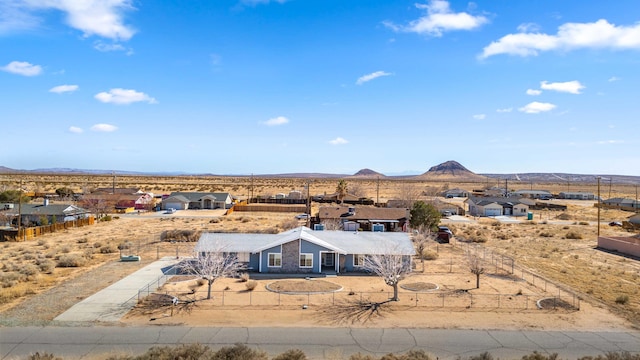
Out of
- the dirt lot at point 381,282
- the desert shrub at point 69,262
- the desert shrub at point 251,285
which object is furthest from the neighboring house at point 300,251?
the desert shrub at point 69,262

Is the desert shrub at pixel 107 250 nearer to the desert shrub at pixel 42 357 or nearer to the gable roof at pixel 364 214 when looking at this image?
the gable roof at pixel 364 214

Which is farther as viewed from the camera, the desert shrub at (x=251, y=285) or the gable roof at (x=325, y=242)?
the gable roof at (x=325, y=242)

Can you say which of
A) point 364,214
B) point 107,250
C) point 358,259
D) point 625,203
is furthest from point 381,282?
point 625,203

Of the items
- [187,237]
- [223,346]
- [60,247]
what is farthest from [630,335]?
[60,247]

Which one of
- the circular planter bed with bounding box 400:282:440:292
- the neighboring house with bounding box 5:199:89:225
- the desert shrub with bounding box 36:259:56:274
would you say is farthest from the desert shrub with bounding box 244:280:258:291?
the neighboring house with bounding box 5:199:89:225

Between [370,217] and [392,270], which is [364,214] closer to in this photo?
[370,217]

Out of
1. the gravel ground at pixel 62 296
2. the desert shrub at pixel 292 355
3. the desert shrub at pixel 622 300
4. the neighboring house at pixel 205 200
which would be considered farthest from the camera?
the neighboring house at pixel 205 200

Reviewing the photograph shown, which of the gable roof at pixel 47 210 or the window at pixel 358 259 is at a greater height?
the gable roof at pixel 47 210
